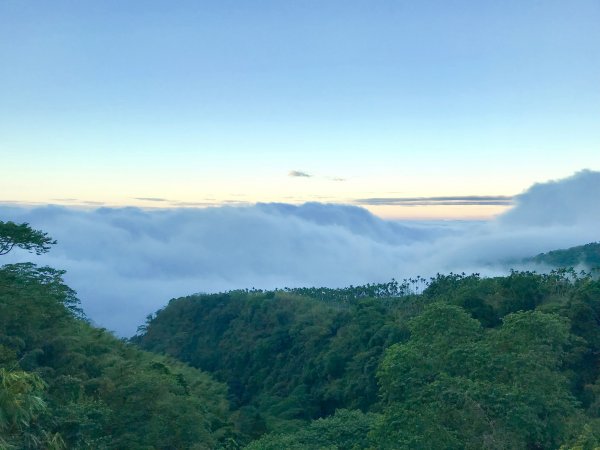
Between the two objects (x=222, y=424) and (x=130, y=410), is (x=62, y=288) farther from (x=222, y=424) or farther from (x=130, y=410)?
(x=222, y=424)

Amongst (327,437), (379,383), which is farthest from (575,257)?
(327,437)

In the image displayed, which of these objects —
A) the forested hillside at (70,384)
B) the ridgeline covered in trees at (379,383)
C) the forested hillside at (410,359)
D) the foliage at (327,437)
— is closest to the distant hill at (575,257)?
the forested hillside at (410,359)

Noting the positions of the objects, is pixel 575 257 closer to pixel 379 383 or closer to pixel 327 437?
pixel 379 383

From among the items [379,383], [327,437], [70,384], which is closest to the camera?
[327,437]

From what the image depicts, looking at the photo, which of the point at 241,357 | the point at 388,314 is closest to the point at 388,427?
the point at 388,314

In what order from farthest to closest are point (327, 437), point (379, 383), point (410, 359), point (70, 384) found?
point (379, 383) → point (70, 384) → point (410, 359) → point (327, 437)

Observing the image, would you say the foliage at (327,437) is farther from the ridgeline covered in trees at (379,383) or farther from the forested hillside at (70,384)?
the forested hillside at (70,384)
